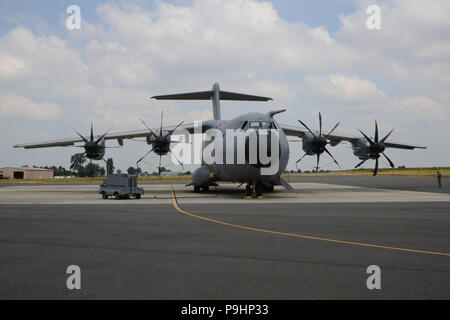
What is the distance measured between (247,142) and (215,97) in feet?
46.2

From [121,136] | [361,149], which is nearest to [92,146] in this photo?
[121,136]

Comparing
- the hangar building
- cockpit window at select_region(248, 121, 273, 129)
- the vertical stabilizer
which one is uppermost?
the vertical stabilizer

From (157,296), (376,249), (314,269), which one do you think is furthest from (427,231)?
(157,296)

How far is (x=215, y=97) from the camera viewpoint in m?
32.9

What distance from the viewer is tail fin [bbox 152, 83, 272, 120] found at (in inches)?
1262

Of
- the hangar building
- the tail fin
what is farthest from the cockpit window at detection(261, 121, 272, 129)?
the hangar building

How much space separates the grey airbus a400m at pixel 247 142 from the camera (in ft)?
67.2

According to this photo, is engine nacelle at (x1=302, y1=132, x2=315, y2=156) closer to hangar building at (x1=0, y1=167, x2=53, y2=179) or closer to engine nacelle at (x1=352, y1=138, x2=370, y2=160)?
engine nacelle at (x1=352, y1=138, x2=370, y2=160)
